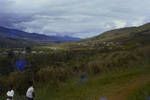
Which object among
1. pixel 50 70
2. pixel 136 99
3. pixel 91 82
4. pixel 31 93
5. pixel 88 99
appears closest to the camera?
pixel 31 93

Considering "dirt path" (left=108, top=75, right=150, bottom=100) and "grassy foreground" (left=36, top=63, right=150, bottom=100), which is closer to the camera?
"dirt path" (left=108, top=75, right=150, bottom=100)

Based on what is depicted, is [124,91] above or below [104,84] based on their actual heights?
above

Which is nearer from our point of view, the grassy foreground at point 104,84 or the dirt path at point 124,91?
the dirt path at point 124,91

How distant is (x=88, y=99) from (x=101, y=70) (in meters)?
17.1

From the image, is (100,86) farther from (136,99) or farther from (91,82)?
(136,99)

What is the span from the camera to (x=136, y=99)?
16422 millimetres

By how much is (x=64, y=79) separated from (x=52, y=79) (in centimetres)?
100

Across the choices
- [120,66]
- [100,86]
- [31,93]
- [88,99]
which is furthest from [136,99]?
[120,66]

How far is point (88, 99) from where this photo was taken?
18562 mm

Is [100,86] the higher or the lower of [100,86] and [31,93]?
the lower

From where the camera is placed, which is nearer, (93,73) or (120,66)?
(93,73)

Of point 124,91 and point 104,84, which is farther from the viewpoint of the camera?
point 104,84

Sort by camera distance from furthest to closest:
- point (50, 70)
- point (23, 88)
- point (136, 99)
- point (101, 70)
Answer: point (101, 70), point (50, 70), point (23, 88), point (136, 99)

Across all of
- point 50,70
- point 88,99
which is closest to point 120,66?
point 50,70
